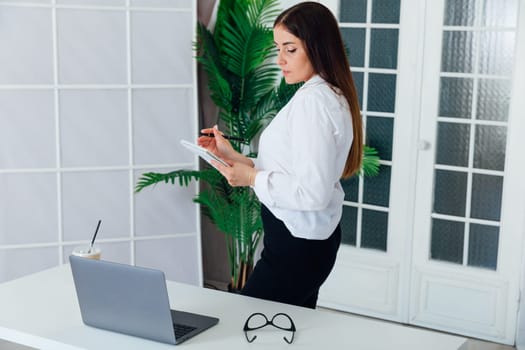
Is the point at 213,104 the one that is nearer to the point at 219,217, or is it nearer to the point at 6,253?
the point at 219,217

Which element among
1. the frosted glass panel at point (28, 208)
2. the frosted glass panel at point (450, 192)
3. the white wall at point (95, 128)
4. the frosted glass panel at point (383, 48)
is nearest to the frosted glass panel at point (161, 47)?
the white wall at point (95, 128)

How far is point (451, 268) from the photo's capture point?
14.4 ft

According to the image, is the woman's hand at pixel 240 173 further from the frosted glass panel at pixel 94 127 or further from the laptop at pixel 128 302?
the frosted glass panel at pixel 94 127

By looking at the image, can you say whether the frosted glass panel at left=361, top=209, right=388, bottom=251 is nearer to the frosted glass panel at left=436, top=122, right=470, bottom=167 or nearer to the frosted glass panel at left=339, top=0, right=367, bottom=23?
the frosted glass panel at left=436, top=122, right=470, bottom=167

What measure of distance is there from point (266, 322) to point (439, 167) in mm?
2344

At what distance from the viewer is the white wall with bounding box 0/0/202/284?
14.0ft

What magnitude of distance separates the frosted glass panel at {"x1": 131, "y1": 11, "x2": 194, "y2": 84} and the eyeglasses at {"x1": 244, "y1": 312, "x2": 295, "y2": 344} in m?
2.45

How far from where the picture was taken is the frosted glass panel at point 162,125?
14.8 ft

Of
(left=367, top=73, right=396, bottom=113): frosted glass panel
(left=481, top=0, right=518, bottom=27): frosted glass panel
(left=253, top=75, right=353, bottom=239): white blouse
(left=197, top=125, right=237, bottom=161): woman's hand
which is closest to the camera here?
(left=253, top=75, right=353, bottom=239): white blouse

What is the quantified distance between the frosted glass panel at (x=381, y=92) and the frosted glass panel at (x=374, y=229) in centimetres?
60

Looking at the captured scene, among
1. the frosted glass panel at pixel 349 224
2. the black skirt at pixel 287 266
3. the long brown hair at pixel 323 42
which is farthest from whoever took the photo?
the frosted glass panel at pixel 349 224

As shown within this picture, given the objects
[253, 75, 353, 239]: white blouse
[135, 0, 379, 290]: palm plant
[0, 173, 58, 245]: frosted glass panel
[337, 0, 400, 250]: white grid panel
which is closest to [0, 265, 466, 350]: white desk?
[253, 75, 353, 239]: white blouse

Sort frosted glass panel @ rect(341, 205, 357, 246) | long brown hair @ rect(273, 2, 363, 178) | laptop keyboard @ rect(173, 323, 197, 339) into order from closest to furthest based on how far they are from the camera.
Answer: laptop keyboard @ rect(173, 323, 197, 339) → long brown hair @ rect(273, 2, 363, 178) → frosted glass panel @ rect(341, 205, 357, 246)

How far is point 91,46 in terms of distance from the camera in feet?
14.4
